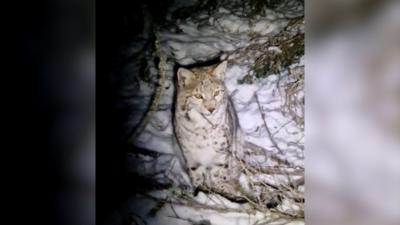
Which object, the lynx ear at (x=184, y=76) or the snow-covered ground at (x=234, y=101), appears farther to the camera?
the lynx ear at (x=184, y=76)

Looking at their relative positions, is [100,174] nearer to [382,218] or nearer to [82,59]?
[82,59]

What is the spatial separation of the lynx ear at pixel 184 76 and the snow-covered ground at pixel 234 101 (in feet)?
0.08

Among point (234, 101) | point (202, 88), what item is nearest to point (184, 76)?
point (202, 88)

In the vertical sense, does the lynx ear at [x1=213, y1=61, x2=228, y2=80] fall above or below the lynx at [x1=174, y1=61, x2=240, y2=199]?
above

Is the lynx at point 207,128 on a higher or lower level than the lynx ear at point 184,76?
lower

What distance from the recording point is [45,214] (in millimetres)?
1409

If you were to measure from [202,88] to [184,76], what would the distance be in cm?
8

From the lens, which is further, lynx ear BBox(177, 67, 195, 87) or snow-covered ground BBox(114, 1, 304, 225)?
lynx ear BBox(177, 67, 195, 87)

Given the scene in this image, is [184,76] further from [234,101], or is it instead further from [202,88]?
[234,101]

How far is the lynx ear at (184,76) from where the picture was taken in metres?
1.50

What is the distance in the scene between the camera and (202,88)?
Answer: 149 cm

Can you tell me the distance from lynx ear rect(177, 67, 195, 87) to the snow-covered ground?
0.02 m

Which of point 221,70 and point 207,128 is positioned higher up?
point 221,70

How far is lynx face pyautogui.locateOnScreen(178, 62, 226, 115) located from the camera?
147cm
